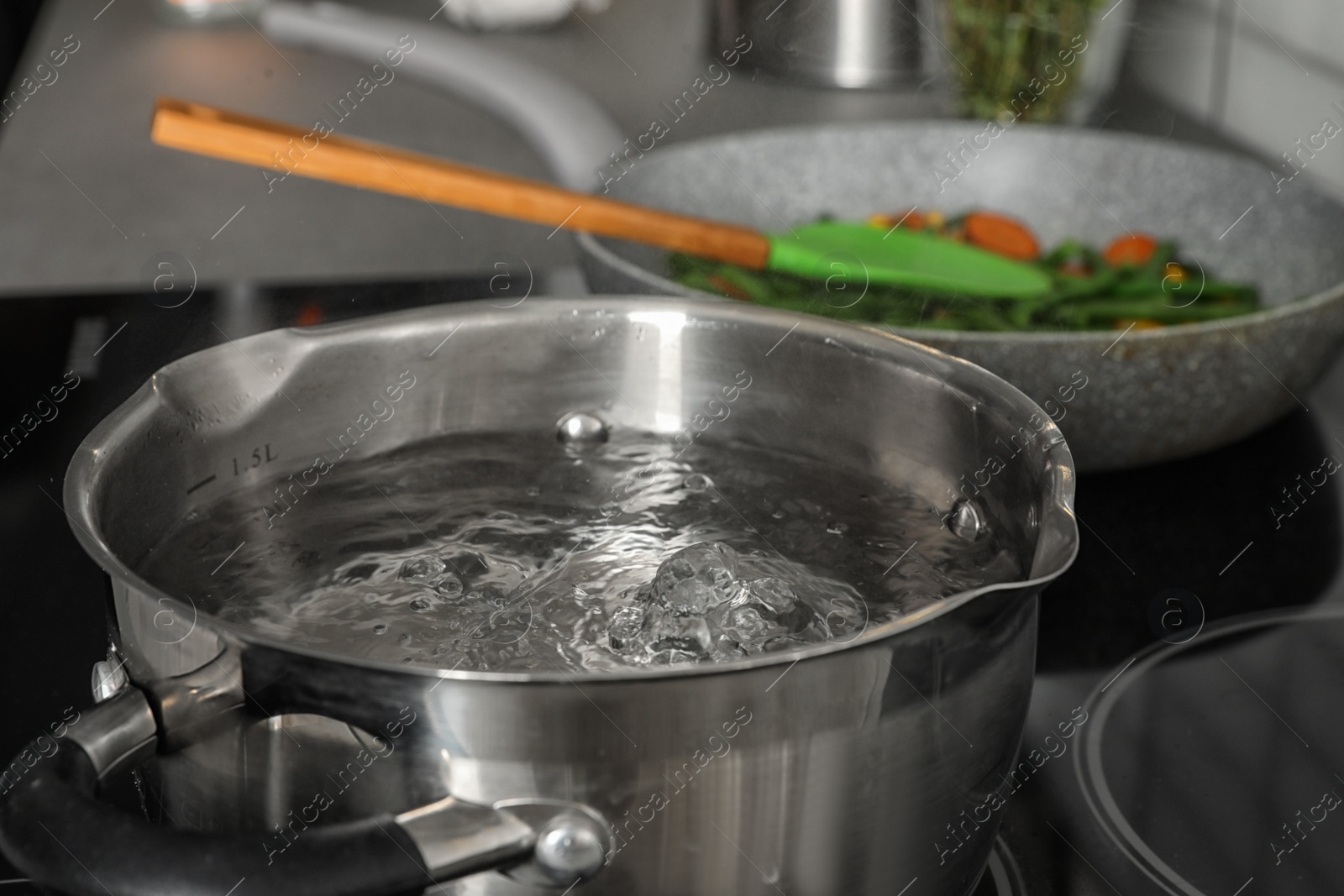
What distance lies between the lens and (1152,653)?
53cm

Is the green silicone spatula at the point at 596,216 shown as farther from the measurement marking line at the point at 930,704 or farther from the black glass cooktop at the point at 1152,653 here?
the measurement marking line at the point at 930,704

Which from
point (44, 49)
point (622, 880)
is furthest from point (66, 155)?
point (622, 880)

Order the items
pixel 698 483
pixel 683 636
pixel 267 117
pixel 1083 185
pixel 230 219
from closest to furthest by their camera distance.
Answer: pixel 683 636, pixel 698 483, pixel 1083 185, pixel 230 219, pixel 267 117

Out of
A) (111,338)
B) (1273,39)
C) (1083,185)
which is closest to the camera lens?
(111,338)

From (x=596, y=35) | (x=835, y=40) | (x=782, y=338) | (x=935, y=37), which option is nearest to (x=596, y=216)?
(x=782, y=338)

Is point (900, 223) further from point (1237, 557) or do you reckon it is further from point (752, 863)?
point (752, 863)

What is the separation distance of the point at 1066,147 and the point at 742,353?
46 centimetres

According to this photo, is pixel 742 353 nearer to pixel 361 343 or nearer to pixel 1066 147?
pixel 361 343

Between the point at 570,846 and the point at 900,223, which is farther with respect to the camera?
the point at 900,223

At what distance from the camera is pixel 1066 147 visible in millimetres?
853

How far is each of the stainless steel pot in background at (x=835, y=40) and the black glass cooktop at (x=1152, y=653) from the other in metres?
0.74

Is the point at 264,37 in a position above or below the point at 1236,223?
above

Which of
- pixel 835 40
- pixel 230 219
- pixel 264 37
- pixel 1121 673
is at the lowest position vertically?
pixel 1121 673

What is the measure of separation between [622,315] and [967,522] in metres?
0.14
